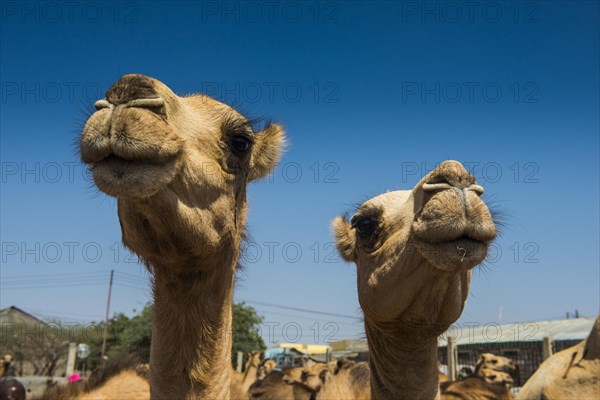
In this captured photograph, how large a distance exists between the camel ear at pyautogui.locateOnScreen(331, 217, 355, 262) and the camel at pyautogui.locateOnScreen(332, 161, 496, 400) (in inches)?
13.2

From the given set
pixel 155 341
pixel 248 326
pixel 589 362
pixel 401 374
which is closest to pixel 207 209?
pixel 155 341

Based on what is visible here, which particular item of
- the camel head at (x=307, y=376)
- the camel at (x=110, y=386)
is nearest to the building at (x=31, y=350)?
the camel head at (x=307, y=376)

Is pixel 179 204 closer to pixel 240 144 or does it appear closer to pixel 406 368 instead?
pixel 240 144

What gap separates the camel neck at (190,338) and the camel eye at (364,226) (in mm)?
1628

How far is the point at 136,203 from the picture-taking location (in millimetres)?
2975

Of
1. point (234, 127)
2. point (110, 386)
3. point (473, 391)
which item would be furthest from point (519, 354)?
point (234, 127)

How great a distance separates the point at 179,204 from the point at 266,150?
1.56 meters

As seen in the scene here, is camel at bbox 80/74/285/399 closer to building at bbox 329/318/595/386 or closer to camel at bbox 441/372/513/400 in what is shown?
camel at bbox 441/372/513/400

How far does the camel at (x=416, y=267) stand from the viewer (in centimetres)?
361

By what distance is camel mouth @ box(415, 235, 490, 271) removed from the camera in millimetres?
3580

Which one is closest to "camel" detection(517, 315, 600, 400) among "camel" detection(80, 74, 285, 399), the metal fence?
"camel" detection(80, 74, 285, 399)

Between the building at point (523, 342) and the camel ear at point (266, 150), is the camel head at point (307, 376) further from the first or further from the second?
the building at point (523, 342)

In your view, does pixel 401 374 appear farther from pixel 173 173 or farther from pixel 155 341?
pixel 173 173

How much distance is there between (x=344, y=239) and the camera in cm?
564
